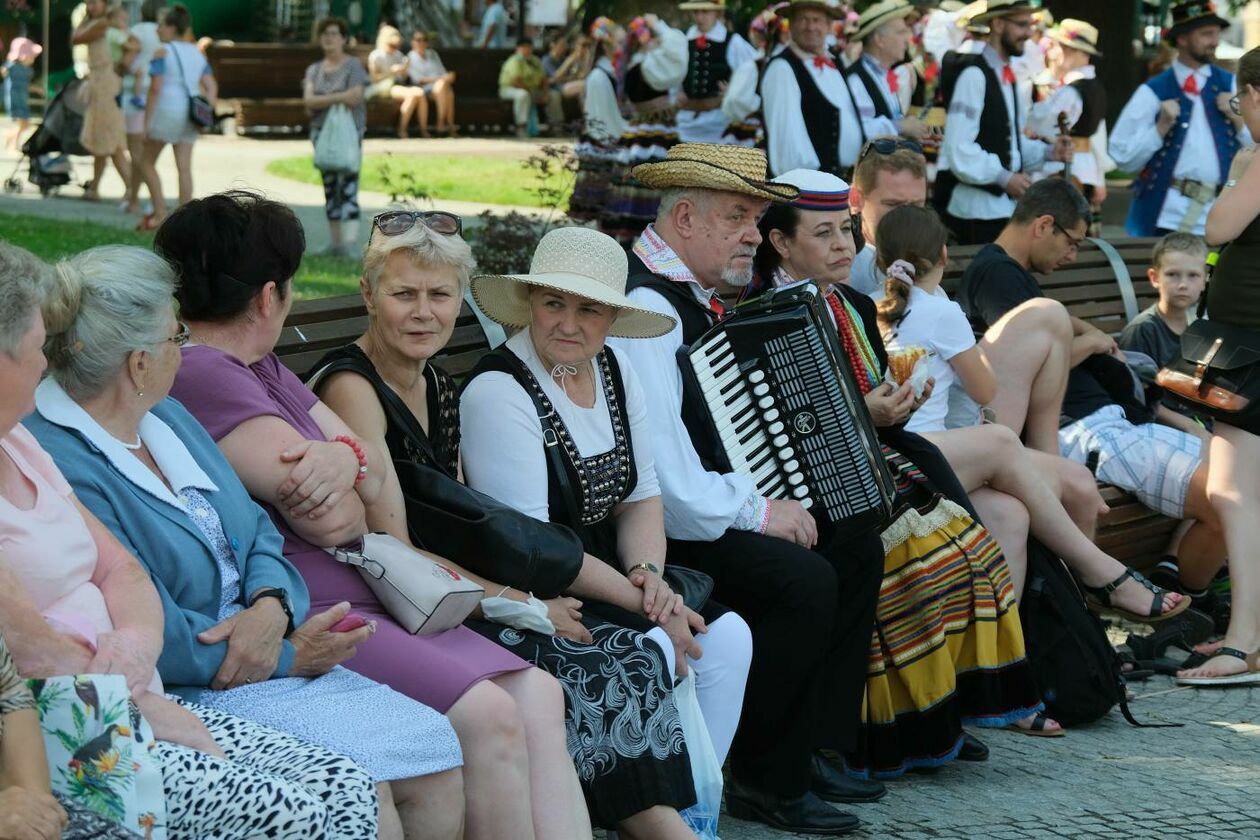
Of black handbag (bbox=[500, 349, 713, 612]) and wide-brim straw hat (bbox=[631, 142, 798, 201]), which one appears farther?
wide-brim straw hat (bbox=[631, 142, 798, 201])

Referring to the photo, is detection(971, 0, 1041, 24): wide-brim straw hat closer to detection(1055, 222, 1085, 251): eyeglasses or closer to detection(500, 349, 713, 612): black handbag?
detection(1055, 222, 1085, 251): eyeglasses

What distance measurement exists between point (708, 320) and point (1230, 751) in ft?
6.91

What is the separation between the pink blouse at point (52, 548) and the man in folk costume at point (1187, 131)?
26.8 feet

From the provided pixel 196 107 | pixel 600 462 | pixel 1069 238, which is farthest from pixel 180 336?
pixel 196 107

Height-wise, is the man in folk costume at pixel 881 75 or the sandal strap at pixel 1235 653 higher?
the man in folk costume at pixel 881 75

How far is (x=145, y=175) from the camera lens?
1360 cm

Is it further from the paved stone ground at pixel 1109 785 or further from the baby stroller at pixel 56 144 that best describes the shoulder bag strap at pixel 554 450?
the baby stroller at pixel 56 144

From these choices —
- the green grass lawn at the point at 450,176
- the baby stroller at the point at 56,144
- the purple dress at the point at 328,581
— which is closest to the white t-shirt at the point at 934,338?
the purple dress at the point at 328,581

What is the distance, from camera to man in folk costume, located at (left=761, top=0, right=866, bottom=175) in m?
9.48

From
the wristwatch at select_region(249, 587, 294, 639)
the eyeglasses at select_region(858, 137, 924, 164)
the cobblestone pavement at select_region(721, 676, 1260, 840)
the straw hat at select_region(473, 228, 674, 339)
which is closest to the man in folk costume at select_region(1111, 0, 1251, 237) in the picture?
the eyeglasses at select_region(858, 137, 924, 164)

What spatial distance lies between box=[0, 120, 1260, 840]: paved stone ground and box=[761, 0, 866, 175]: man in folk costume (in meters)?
4.25

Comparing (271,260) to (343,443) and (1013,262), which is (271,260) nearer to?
(343,443)

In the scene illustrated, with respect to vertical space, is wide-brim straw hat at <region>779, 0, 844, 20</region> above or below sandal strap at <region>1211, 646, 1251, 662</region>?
above

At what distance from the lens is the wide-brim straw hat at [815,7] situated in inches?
371
